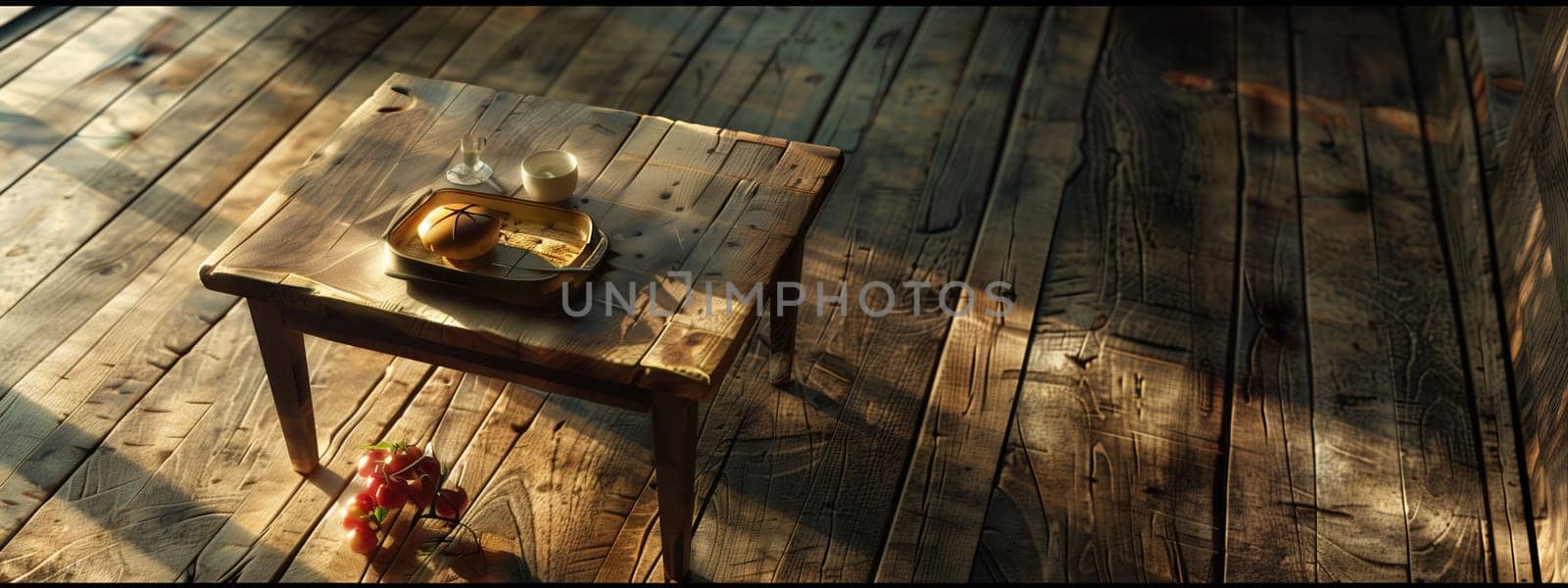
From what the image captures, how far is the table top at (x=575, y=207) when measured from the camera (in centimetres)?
144

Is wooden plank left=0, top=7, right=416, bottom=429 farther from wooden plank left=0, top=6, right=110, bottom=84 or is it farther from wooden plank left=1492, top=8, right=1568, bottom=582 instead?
wooden plank left=1492, top=8, right=1568, bottom=582

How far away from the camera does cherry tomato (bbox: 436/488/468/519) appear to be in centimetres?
177

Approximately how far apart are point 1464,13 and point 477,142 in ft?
8.68

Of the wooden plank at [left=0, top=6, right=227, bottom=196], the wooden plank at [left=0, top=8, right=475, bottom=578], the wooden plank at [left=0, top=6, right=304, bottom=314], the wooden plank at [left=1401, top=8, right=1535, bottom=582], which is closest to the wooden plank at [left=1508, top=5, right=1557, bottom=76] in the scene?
the wooden plank at [left=1401, top=8, right=1535, bottom=582]

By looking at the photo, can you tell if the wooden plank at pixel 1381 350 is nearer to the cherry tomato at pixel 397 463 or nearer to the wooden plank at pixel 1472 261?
the wooden plank at pixel 1472 261

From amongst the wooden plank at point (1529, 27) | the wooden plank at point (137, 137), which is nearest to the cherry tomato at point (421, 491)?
the wooden plank at point (137, 137)

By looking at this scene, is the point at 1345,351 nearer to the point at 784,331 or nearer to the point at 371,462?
the point at 784,331

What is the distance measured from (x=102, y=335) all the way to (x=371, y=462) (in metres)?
0.68

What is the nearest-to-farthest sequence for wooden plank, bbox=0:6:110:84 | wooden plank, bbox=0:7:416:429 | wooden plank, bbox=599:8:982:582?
wooden plank, bbox=599:8:982:582, wooden plank, bbox=0:7:416:429, wooden plank, bbox=0:6:110:84

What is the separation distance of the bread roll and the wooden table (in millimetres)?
55

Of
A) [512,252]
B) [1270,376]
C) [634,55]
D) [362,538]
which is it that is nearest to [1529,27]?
[1270,376]

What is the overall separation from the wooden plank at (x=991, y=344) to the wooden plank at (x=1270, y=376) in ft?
1.15

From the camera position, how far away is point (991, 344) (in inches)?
86.5

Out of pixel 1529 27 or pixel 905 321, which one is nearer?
pixel 905 321
